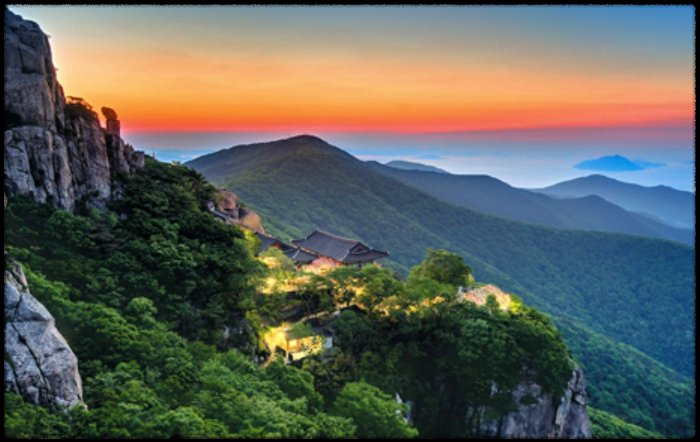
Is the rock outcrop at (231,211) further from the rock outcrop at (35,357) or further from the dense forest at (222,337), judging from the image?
the rock outcrop at (35,357)

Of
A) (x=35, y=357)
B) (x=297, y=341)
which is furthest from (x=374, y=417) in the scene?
(x=35, y=357)

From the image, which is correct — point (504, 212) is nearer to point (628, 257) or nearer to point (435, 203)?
point (435, 203)

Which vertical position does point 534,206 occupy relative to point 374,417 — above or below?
above

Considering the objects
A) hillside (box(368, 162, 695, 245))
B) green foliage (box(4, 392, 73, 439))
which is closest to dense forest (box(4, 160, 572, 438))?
green foliage (box(4, 392, 73, 439))

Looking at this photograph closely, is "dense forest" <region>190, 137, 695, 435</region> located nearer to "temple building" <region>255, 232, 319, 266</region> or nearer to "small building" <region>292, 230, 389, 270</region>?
"small building" <region>292, 230, 389, 270</region>

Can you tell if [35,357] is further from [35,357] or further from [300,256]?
[300,256]

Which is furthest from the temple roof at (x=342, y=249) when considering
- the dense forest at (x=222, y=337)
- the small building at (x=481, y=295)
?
the small building at (x=481, y=295)

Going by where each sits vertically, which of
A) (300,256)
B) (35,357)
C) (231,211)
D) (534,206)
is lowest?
(35,357)
